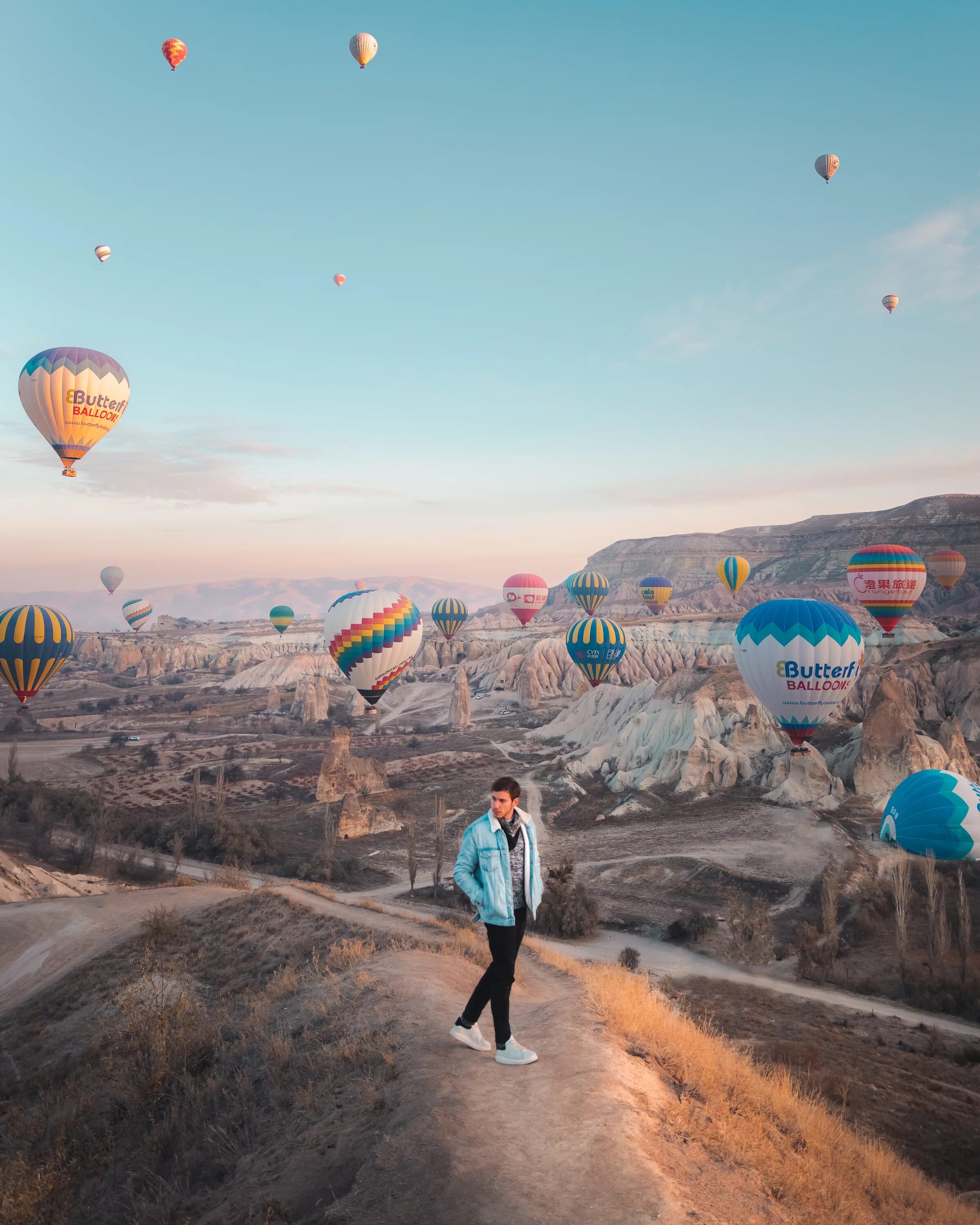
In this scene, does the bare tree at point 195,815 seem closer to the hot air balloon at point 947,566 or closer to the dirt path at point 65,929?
the dirt path at point 65,929

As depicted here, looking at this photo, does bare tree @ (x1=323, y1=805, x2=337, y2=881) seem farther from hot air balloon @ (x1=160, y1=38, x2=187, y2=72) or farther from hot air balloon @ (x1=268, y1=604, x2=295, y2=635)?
hot air balloon @ (x1=268, y1=604, x2=295, y2=635)

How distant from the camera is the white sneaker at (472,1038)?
6.55 m

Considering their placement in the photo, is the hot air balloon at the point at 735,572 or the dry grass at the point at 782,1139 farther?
the hot air balloon at the point at 735,572

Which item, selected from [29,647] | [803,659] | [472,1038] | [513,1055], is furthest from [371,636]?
[513,1055]

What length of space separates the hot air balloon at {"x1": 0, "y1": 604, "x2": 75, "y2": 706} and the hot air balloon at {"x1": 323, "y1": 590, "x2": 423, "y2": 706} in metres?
15.0

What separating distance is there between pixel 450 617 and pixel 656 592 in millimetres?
33259

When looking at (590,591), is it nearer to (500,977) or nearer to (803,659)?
(803,659)

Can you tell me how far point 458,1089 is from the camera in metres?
5.78

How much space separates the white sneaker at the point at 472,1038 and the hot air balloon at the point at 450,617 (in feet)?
215

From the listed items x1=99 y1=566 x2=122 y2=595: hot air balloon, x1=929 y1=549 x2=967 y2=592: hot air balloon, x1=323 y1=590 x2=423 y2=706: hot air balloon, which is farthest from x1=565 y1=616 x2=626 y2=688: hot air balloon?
x1=99 y1=566 x2=122 y2=595: hot air balloon


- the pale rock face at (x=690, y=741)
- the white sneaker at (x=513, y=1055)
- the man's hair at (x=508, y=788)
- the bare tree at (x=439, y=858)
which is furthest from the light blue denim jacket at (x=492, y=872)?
the pale rock face at (x=690, y=741)

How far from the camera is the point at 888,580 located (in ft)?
146

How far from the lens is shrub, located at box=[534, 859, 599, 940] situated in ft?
75.0

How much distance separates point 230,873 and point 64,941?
6.39 metres
